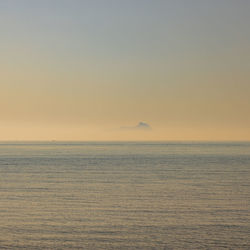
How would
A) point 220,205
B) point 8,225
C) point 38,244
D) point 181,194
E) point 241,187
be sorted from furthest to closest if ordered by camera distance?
point 241,187
point 181,194
point 220,205
point 8,225
point 38,244

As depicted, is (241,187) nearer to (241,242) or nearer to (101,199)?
(101,199)

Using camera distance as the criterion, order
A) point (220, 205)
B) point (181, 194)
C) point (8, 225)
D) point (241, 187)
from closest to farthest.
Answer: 1. point (8, 225)
2. point (220, 205)
3. point (181, 194)
4. point (241, 187)

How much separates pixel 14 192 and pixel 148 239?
2427 cm

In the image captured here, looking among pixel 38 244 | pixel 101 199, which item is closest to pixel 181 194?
pixel 101 199

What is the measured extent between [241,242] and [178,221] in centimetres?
609

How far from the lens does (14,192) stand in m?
44.5

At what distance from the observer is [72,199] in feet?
129

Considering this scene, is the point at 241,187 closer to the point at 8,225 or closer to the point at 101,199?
the point at 101,199

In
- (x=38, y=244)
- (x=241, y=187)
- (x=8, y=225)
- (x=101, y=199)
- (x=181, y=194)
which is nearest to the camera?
(x=38, y=244)

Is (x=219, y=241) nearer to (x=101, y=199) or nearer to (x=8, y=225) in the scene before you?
(x=8, y=225)

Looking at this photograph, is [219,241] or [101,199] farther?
[101,199]

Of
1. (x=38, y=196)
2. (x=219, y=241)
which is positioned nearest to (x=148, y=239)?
(x=219, y=241)

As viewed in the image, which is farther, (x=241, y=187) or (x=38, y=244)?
(x=241, y=187)

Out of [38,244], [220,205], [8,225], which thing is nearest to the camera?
[38,244]
